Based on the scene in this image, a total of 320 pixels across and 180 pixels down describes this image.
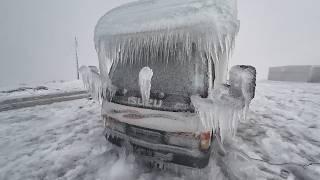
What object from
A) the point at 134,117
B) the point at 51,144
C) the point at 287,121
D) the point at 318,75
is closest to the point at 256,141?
the point at 287,121

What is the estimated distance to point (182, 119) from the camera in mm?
3053

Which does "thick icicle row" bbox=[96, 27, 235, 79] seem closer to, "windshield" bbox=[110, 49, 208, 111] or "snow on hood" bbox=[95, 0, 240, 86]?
"snow on hood" bbox=[95, 0, 240, 86]

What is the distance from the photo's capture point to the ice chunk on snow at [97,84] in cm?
379

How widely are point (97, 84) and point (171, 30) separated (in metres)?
1.87

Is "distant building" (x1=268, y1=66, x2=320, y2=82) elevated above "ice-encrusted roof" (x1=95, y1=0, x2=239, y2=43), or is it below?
below

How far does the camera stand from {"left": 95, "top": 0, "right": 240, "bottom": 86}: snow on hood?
3.11m

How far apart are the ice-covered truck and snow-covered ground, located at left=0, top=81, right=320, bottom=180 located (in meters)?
0.59

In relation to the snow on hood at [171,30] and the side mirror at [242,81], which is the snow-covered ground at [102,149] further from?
the snow on hood at [171,30]

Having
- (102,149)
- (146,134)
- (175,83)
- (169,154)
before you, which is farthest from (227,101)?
(102,149)

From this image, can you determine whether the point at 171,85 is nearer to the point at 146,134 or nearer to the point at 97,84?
the point at 146,134

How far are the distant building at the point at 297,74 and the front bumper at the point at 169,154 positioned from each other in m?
19.0

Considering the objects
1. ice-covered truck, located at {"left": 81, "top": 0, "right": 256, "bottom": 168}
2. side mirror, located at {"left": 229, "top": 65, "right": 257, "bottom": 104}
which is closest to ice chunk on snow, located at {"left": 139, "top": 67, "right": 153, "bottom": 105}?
ice-covered truck, located at {"left": 81, "top": 0, "right": 256, "bottom": 168}

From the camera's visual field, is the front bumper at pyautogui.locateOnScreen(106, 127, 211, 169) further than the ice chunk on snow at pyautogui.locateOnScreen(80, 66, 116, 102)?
No

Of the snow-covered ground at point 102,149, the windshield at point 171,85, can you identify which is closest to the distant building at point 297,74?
the snow-covered ground at point 102,149
